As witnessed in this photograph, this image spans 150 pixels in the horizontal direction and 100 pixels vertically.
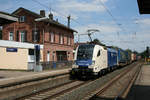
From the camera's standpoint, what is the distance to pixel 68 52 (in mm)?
36812

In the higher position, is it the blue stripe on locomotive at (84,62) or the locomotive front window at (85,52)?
the locomotive front window at (85,52)

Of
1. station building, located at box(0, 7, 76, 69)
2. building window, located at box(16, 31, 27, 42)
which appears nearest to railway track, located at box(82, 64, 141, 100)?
station building, located at box(0, 7, 76, 69)

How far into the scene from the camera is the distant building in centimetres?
2847

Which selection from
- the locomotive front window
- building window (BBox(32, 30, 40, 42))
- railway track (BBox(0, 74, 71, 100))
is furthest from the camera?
building window (BBox(32, 30, 40, 42))

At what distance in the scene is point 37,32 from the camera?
2894 centimetres

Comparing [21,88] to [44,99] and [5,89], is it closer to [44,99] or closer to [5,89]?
[5,89]

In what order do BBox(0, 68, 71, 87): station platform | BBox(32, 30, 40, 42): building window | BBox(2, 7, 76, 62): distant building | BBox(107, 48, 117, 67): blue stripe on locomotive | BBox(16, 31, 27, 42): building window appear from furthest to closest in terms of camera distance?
BBox(16, 31, 27, 42): building window < BBox(32, 30, 40, 42): building window < BBox(2, 7, 76, 62): distant building < BBox(107, 48, 117, 67): blue stripe on locomotive < BBox(0, 68, 71, 87): station platform

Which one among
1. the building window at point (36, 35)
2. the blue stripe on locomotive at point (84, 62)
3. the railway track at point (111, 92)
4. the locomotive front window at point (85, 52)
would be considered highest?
the building window at point (36, 35)

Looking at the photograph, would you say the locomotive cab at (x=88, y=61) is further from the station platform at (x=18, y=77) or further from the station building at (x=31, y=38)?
the station building at (x=31, y=38)

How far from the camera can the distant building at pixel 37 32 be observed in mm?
28469

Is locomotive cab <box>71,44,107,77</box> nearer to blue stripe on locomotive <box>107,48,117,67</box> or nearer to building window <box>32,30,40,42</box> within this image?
blue stripe on locomotive <box>107,48,117,67</box>

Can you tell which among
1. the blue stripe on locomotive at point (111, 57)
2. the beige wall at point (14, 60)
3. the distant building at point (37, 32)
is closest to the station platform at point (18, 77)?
the blue stripe on locomotive at point (111, 57)

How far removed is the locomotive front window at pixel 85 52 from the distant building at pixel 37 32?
12.2 meters

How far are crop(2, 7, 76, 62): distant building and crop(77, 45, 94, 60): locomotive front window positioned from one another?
40.1 feet
